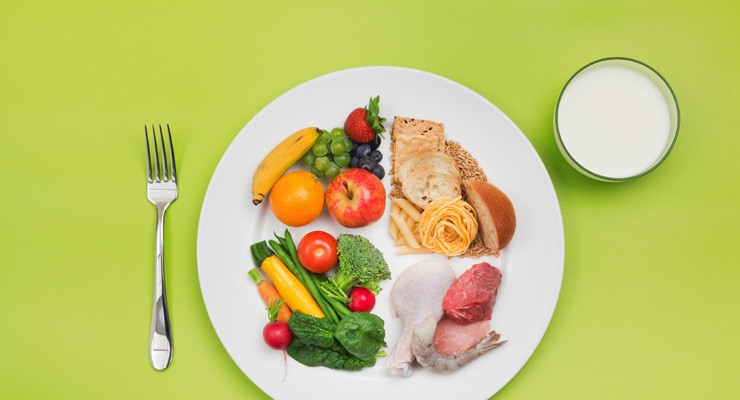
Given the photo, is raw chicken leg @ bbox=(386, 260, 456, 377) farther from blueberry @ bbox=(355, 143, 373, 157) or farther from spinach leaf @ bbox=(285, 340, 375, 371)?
blueberry @ bbox=(355, 143, 373, 157)

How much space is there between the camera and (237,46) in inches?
98.7

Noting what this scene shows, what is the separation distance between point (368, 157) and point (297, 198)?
0.31 metres

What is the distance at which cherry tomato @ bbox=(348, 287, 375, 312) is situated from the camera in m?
2.32

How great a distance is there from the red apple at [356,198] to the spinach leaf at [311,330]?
36 cm

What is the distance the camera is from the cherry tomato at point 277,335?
2.25 metres

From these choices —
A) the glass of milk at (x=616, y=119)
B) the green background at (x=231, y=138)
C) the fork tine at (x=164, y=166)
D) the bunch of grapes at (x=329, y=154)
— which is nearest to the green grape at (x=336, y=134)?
the bunch of grapes at (x=329, y=154)

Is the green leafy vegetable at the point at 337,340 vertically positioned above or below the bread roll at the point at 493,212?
below

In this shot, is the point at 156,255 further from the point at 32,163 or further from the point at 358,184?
the point at 358,184

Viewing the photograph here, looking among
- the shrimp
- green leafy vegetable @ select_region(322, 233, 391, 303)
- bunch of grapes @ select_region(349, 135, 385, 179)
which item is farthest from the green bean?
bunch of grapes @ select_region(349, 135, 385, 179)

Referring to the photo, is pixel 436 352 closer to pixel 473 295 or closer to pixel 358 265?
pixel 473 295

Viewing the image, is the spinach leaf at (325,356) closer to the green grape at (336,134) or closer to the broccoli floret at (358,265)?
the broccoli floret at (358,265)

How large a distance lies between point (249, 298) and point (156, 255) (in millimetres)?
387

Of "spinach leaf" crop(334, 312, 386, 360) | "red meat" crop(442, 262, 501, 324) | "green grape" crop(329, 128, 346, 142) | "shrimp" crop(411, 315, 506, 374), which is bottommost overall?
"shrimp" crop(411, 315, 506, 374)

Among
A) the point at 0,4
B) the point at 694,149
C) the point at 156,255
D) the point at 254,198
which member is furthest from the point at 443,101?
the point at 0,4
